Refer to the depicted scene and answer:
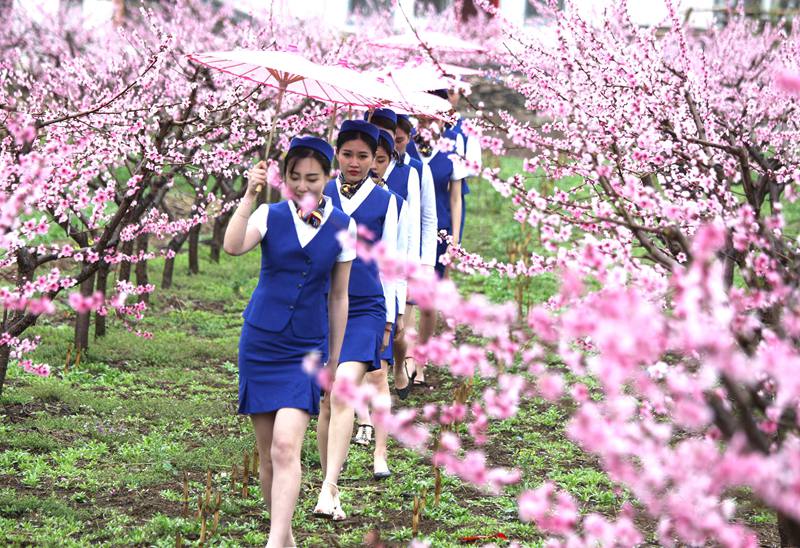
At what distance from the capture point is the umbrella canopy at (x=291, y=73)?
15.8 ft

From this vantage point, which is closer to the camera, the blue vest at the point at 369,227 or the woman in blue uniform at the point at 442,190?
the blue vest at the point at 369,227

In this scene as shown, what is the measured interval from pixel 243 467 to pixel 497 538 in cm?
165

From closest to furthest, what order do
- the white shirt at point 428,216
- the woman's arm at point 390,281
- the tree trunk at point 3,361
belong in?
the woman's arm at point 390,281 → the tree trunk at point 3,361 → the white shirt at point 428,216

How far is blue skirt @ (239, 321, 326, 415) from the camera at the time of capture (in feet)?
14.1

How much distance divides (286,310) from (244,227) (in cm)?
41

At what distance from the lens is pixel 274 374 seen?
432 centimetres

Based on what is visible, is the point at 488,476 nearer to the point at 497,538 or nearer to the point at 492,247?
the point at 497,538

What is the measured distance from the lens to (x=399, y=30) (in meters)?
23.8

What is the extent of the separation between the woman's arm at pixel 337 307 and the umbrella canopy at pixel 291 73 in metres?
0.99

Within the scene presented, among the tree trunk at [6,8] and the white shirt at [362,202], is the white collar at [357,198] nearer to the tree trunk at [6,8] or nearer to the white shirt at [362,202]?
the white shirt at [362,202]

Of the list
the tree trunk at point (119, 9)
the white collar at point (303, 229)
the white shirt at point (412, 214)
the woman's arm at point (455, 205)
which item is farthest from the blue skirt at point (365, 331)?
the tree trunk at point (119, 9)

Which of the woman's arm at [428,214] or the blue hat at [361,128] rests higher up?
the blue hat at [361,128]

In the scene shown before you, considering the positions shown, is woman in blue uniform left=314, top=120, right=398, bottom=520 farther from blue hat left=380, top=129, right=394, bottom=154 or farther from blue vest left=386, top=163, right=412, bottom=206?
blue vest left=386, top=163, right=412, bottom=206

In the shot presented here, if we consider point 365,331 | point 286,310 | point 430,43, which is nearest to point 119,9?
point 430,43
